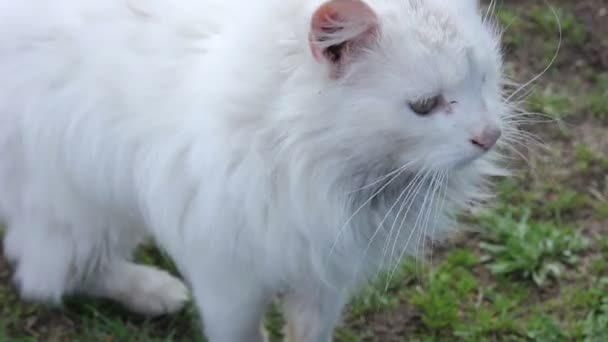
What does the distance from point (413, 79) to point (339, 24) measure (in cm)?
18

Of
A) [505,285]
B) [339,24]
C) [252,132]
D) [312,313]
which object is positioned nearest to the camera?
[339,24]

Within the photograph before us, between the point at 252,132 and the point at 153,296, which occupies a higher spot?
the point at 252,132

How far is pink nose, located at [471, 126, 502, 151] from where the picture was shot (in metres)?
1.79

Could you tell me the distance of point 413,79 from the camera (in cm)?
177

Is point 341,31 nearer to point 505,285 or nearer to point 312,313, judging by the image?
point 312,313

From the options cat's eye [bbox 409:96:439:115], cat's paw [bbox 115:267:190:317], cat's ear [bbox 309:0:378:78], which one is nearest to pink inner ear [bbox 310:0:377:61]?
cat's ear [bbox 309:0:378:78]

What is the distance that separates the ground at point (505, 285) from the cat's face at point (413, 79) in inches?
33.5

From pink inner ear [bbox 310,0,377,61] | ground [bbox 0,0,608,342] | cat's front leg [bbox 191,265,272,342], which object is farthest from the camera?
ground [bbox 0,0,608,342]

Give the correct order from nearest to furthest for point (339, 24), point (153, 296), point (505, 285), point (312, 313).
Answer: point (339, 24), point (312, 313), point (153, 296), point (505, 285)

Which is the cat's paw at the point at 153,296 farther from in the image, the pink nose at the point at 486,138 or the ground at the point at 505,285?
the pink nose at the point at 486,138

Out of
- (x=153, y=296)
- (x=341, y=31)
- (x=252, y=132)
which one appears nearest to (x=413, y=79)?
(x=341, y=31)

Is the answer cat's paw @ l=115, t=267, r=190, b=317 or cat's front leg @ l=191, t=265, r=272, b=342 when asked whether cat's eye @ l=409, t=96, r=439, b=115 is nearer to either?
cat's front leg @ l=191, t=265, r=272, b=342

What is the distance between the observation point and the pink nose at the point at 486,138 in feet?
5.87

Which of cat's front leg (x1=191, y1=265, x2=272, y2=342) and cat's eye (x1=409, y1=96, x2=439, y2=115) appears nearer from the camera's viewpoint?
cat's eye (x1=409, y1=96, x2=439, y2=115)
